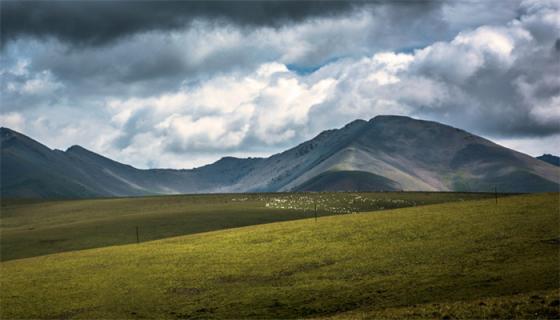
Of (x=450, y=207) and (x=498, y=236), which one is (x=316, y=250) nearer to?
(x=498, y=236)

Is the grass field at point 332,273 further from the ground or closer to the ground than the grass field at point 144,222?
closer to the ground

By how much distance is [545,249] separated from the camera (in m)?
55.9

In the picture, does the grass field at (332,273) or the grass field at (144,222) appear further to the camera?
the grass field at (144,222)

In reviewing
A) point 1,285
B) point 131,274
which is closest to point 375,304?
point 131,274

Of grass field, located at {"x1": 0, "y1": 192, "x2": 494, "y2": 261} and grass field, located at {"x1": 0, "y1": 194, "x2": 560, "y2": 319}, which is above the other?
grass field, located at {"x1": 0, "y1": 192, "x2": 494, "y2": 261}

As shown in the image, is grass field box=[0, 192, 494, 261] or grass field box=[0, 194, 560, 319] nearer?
grass field box=[0, 194, 560, 319]

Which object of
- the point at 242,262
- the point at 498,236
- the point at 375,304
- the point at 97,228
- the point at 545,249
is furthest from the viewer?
the point at 97,228

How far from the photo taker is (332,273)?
58.3 meters

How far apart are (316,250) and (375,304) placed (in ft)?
87.1

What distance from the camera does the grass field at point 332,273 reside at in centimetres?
4475

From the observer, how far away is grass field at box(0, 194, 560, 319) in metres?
44.8

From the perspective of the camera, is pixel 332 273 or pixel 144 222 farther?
pixel 144 222

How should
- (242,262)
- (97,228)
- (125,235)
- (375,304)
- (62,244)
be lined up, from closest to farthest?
(375,304) < (242,262) < (62,244) < (125,235) < (97,228)

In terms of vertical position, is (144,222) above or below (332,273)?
above
